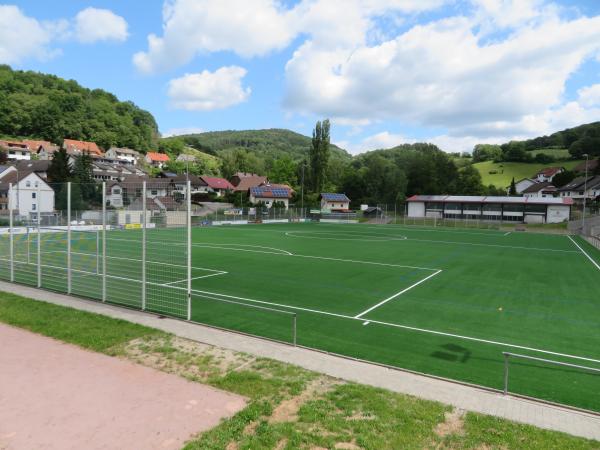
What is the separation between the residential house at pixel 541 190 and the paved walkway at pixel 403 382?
380 feet

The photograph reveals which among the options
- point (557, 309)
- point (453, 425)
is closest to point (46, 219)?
point (453, 425)

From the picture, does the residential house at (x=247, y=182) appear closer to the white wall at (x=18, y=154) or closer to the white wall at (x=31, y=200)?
the white wall at (x=18, y=154)

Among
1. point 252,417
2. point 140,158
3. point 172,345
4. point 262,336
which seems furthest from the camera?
point 140,158

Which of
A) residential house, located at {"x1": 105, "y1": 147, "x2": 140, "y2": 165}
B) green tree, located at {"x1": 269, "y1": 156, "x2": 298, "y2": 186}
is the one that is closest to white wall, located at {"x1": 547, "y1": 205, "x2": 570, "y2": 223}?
green tree, located at {"x1": 269, "y1": 156, "x2": 298, "y2": 186}

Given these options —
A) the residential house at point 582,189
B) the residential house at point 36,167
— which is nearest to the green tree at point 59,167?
the residential house at point 36,167

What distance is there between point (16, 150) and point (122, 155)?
34.1 m

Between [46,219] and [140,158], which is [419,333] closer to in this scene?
[46,219]

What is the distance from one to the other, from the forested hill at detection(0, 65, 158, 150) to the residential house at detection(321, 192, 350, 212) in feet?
332

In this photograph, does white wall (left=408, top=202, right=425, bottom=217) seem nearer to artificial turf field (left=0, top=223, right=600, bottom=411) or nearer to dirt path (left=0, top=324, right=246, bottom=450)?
artificial turf field (left=0, top=223, right=600, bottom=411)

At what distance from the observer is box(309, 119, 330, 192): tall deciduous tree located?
92438 mm

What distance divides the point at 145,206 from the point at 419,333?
322 inches

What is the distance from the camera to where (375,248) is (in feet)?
101

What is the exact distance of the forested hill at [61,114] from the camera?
132375 millimetres

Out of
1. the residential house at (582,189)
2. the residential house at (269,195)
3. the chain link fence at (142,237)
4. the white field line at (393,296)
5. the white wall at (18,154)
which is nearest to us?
the chain link fence at (142,237)
